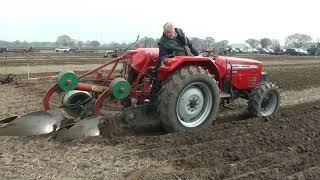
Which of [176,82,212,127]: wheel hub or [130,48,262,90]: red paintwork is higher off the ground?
[130,48,262,90]: red paintwork

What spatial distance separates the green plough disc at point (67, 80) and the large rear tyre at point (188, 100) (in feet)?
4.75

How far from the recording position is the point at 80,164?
5.43 meters

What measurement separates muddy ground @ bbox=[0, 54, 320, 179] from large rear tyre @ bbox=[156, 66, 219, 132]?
0.21 meters

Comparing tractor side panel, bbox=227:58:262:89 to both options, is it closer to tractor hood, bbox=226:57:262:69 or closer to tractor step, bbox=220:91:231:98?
tractor hood, bbox=226:57:262:69

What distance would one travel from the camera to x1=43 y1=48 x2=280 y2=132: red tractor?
22.2 ft

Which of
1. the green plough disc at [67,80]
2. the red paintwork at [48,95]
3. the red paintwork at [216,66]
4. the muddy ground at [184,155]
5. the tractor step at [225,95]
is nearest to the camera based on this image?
the muddy ground at [184,155]

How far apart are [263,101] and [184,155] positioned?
3.24m

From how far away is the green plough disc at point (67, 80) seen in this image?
7109 mm

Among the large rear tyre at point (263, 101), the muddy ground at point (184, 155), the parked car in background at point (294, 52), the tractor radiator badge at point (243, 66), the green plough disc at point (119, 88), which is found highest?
the tractor radiator badge at point (243, 66)

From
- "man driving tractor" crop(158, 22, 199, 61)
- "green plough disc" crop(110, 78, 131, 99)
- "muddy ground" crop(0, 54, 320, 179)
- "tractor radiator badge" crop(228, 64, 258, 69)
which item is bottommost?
"muddy ground" crop(0, 54, 320, 179)

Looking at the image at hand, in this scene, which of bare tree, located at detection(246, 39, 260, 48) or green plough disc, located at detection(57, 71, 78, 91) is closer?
green plough disc, located at detection(57, 71, 78, 91)

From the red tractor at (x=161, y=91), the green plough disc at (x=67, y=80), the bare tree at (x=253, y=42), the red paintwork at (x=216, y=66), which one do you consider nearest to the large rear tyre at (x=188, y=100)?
the red tractor at (x=161, y=91)

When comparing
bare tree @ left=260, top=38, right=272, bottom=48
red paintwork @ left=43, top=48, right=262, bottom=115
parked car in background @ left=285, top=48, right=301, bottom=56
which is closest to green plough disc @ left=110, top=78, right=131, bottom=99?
red paintwork @ left=43, top=48, right=262, bottom=115

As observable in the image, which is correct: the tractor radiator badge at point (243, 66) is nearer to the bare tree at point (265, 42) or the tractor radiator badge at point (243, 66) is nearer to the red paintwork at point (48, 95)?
the red paintwork at point (48, 95)
